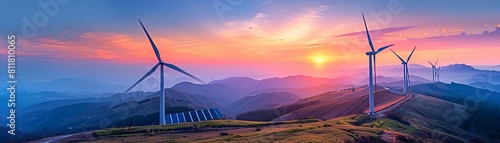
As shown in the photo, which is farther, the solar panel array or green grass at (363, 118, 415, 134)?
the solar panel array

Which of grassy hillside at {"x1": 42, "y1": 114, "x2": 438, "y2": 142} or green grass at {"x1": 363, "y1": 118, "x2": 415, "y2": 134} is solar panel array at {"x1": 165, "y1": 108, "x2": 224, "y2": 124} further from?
green grass at {"x1": 363, "y1": 118, "x2": 415, "y2": 134}

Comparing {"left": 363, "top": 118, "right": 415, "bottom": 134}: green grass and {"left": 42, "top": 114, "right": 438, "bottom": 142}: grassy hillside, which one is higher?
{"left": 42, "top": 114, "right": 438, "bottom": 142}: grassy hillside

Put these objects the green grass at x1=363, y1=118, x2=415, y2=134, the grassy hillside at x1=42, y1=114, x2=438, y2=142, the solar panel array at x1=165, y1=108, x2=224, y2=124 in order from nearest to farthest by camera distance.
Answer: the grassy hillside at x1=42, y1=114, x2=438, y2=142 → the green grass at x1=363, y1=118, x2=415, y2=134 → the solar panel array at x1=165, y1=108, x2=224, y2=124

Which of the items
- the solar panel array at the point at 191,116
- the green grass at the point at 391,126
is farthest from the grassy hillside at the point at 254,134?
the solar panel array at the point at 191,116

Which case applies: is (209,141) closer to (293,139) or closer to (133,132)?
(293,139)

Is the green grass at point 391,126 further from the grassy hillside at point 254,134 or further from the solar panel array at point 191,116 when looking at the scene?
the solar panel array at point 191,116

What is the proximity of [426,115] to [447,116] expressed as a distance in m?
18.7

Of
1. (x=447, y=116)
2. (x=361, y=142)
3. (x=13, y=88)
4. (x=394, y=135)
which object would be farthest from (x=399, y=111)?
(x=13, y=88)

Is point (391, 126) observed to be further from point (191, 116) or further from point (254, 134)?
point (191, 116)

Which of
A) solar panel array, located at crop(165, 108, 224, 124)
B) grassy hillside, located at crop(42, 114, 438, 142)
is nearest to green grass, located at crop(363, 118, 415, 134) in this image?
grassy hillside, located at crop(42, 114, 438, 142)

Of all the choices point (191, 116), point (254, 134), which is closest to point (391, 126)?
point (254, 134)

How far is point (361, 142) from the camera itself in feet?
172

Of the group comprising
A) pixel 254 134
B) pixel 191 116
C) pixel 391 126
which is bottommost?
pixel 191 116

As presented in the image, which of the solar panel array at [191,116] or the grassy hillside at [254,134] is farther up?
the grassy hillside at [254,134]
